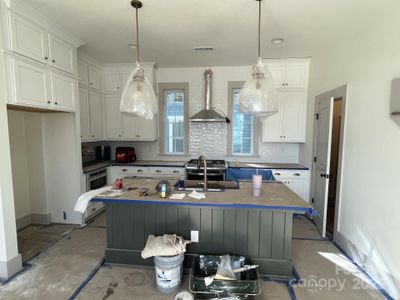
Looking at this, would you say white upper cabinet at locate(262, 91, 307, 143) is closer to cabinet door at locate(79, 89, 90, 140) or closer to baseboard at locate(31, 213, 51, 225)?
cabinet door at locate(79, 89, 90, 140)

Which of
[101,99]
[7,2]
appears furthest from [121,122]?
[7,2]

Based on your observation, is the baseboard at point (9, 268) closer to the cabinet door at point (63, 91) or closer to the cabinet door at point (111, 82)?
the cabinet door at point (63, 91)

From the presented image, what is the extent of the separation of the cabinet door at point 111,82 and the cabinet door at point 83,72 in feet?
1.52

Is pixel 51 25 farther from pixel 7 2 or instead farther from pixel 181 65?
pixel 181 65

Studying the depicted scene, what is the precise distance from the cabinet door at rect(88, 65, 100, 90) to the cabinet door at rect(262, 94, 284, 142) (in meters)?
3.13

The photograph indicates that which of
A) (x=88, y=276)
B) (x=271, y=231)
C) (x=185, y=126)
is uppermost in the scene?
(x=185, y=126)

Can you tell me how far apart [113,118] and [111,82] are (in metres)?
0.68

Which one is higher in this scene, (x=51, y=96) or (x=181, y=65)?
(x=181, y=65)

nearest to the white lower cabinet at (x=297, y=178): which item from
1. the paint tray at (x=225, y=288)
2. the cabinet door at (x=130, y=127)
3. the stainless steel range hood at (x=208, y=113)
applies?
the stainless steel range hood at (x=208, y=113)

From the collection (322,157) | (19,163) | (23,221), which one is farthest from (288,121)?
(23,221)

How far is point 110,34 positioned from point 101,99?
157 cm

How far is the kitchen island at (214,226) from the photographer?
7.02ft

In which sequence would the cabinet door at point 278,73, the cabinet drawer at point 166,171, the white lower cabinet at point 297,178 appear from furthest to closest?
1. the cabinet drawer at point 166,171
2. the cabinet door at point 278,73
3. the white lower cabinet at point 297,178

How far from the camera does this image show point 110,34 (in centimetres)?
286
